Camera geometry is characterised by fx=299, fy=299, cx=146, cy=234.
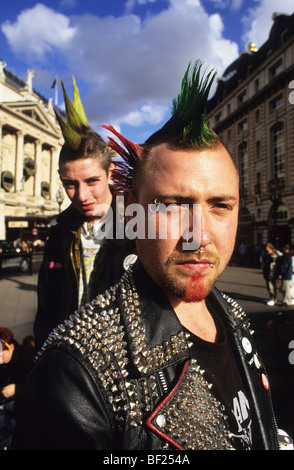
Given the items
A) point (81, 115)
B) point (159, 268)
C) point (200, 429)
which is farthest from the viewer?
point (81, 115)

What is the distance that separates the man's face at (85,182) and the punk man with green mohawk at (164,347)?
1.97ft

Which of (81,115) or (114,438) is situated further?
(81,115)

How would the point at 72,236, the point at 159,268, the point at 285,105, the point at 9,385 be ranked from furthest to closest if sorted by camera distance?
the point at 285,105 → the point at 9,385 → the point at 72,236 → the point at 159,268

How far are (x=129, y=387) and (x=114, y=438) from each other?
0.14 m

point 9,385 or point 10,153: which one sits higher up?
point 10,153

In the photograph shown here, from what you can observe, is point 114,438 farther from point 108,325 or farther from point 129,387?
point 108,325

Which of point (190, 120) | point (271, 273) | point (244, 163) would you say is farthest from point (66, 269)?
point (244, 163)

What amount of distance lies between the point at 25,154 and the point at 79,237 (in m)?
43.6

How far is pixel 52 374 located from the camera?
0.82 metres

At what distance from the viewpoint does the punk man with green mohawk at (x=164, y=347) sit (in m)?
0.81

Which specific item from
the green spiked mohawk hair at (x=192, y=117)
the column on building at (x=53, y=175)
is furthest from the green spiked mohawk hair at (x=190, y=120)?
the column on building at (x=53, y=175)

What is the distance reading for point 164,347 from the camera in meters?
0.97
